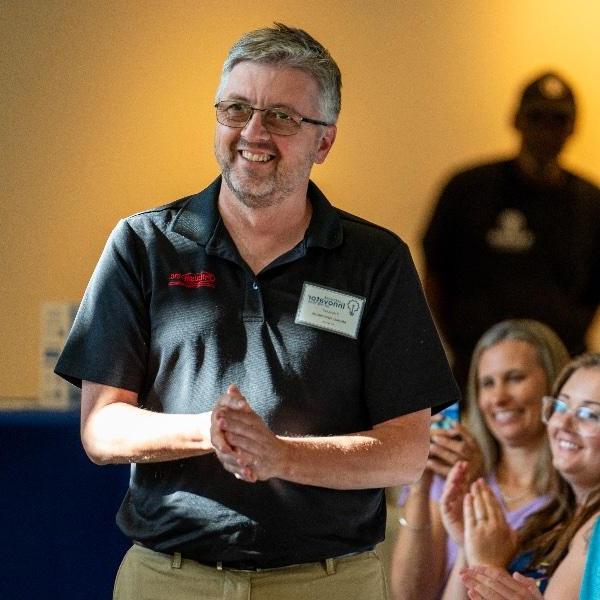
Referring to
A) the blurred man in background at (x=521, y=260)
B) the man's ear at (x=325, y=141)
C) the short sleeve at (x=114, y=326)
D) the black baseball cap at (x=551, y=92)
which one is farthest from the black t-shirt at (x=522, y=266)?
the short sleeve at (x=114, y=326)

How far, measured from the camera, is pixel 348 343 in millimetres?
2025

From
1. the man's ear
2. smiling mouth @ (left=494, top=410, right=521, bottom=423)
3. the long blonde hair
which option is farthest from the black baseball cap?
the man's ear

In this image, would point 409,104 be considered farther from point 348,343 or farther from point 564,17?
point 348,343

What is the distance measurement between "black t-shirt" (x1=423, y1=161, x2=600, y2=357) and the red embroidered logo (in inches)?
110

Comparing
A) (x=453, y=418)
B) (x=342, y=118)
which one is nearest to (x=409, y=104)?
(x=342, y=118)

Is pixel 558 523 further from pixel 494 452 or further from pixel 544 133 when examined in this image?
pixel 544 133

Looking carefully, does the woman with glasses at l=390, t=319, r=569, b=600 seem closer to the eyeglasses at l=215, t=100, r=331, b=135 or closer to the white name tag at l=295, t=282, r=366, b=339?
the white name tag at l=295, t=282, r=366, b=339

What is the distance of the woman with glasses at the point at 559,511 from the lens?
9.60 ft

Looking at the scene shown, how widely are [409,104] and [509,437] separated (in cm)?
191

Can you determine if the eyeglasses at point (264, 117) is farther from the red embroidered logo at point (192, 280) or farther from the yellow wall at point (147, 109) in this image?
the yellow wall at point (147, 109)

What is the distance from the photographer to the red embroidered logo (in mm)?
2012

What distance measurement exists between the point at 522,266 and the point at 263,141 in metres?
2.83

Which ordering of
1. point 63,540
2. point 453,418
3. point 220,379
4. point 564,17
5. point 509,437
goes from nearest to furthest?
1. point 220,379
2. point 63,540
3. point 509,437
4. point 453,418
5. point 564,17

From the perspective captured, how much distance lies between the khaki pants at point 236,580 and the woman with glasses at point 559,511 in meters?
A: 0.89
